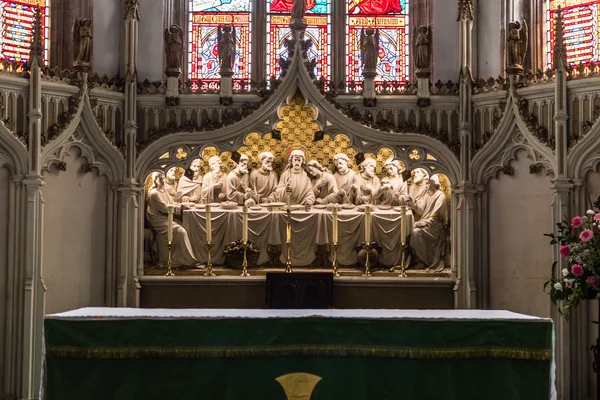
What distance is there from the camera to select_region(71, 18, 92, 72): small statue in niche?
13156 mm

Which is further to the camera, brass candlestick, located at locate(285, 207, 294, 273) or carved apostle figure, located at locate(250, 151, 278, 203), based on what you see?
carved apostle figure, located at locate(250, 151, 278, 203)

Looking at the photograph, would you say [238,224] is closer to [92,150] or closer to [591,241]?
[92,150]

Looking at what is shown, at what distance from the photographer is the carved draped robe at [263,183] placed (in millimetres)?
14055

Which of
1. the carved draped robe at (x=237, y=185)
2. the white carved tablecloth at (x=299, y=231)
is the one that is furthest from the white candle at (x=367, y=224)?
the carved draped robe at (x=237, y=185)

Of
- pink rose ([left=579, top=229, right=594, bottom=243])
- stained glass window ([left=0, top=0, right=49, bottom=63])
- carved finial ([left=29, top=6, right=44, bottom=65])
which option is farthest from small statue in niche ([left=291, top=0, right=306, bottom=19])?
pink rose ([left=579, top=229, right=594, bottom=243])

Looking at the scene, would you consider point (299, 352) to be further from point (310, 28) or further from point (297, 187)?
point (310, 28)

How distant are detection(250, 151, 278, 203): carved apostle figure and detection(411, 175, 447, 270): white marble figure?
88.1 inches

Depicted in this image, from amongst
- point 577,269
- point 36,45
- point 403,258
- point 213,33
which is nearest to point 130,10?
point 36,45

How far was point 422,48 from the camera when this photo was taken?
13.7 m

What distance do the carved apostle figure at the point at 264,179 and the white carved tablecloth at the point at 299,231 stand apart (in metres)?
0.30

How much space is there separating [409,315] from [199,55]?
8069 millimetres

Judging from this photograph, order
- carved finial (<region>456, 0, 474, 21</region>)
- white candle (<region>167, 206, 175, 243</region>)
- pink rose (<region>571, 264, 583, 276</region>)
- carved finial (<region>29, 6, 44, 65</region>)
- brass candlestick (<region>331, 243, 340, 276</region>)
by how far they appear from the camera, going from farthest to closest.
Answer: carved finial (<region>456, 0, 474, 21</region>), brass candlestick (<region>331, 243, 340, 276</region>), white candle (<region>167, 206, 175, 243</region>), carved finial (<region>29, 6, 44, 65</region>), pink rose (<region>571, 264, 583, 276</region>)

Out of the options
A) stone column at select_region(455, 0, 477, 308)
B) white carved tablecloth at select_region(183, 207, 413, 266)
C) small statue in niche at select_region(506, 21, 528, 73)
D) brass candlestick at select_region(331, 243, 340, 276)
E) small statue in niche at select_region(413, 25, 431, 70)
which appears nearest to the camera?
small statue in niche at select_region(506, 21, 528, 73)

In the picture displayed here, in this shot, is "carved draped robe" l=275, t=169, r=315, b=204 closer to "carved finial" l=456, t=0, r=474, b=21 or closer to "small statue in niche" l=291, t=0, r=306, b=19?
"small statue in niche" l=291, t=0, r=306, b=19
